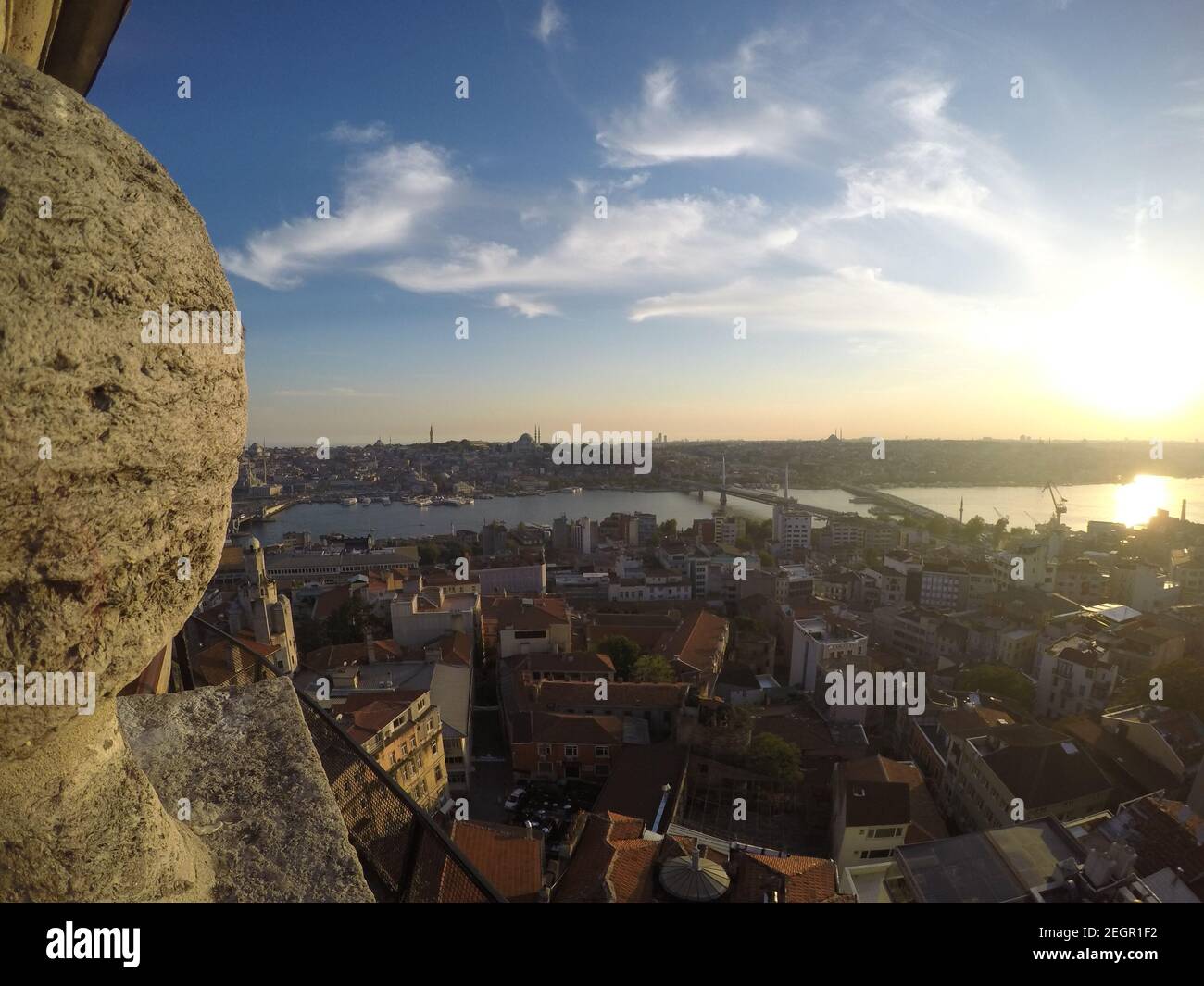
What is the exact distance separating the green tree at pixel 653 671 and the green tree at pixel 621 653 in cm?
62

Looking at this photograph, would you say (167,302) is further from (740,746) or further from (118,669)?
(740,746)

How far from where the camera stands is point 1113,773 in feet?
30.2

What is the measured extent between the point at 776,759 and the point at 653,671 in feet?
11.5

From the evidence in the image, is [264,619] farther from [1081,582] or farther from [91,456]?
[1081,582]

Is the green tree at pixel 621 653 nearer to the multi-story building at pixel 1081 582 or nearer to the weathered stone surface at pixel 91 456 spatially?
the weathered stone surface at pixel 91 456

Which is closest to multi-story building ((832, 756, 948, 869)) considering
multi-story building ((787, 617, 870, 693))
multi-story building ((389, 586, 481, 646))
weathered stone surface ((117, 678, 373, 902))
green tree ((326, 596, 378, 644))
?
multi-story building ((787, 617, 870, 693))

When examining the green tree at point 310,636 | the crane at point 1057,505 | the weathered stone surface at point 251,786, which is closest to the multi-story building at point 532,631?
the green tree at point 310,636

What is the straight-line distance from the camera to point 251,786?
1.52 m

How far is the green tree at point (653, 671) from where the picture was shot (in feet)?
40.5

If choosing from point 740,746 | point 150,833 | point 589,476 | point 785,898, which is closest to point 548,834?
point 740,746

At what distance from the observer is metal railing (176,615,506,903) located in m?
1.22

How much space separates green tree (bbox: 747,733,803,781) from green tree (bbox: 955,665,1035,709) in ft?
17.1

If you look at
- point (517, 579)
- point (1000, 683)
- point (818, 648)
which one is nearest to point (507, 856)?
point (818, 648)

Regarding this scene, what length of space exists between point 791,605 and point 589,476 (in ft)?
152
